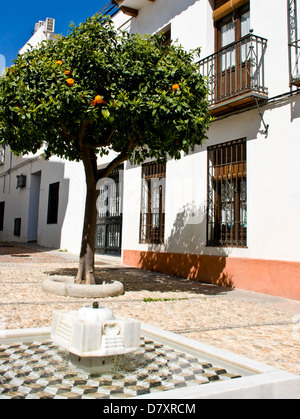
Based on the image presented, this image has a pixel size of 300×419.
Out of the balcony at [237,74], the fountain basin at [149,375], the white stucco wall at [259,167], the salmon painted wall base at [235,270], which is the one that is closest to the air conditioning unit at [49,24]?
the white stucco wall at [259,167]

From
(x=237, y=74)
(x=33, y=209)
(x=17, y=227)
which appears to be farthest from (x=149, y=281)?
(x=17, y=227)

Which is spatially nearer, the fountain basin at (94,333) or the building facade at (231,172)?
the fountain basin at (94,333)

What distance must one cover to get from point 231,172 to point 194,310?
3.83 meters

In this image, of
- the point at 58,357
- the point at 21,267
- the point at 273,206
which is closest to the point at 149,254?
the point at 21,267

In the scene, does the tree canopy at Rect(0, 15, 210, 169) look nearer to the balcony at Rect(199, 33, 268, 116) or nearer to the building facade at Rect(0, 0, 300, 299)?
the building facade at Rect(0, 0, 300, 299)

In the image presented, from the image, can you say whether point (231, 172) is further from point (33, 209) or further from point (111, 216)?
point (33, 209)

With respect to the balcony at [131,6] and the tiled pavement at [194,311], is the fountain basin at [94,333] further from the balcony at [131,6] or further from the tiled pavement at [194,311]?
the balcony at [131,6]

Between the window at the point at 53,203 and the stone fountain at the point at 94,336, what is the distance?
46.5ft

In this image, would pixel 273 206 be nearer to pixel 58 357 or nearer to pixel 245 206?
pixel 245 206

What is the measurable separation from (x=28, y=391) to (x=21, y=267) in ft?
25.3

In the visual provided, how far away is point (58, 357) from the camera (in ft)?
10.8

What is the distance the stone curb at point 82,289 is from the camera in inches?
247

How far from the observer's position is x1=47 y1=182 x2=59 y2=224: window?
55.7 feet

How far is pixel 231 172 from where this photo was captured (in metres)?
8.70
